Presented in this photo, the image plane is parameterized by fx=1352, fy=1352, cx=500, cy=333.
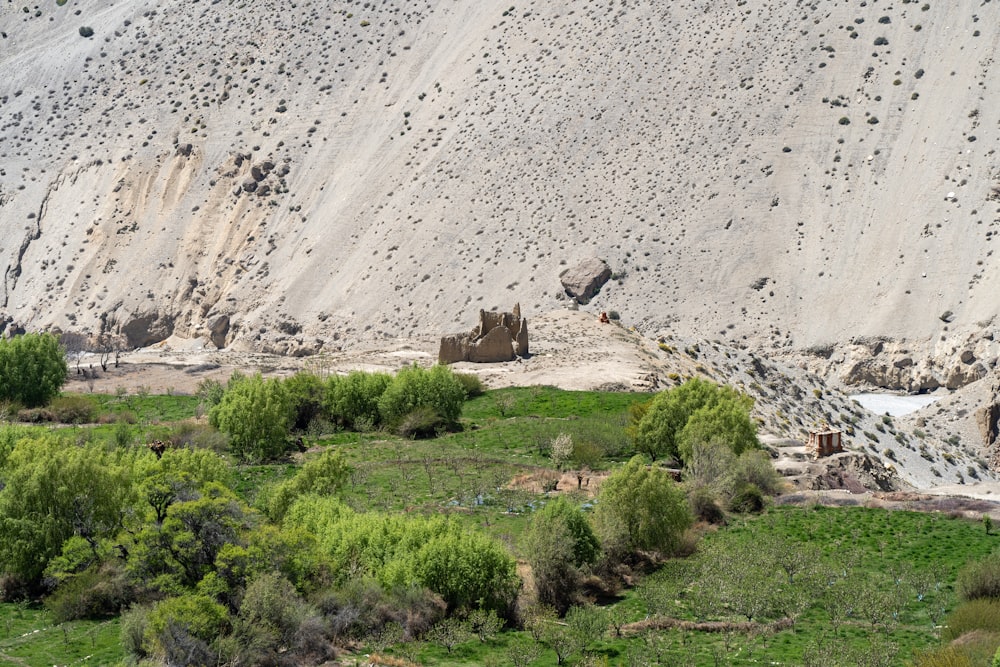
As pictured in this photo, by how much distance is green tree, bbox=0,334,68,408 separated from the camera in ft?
197

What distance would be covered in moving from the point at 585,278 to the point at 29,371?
2997 centimetres

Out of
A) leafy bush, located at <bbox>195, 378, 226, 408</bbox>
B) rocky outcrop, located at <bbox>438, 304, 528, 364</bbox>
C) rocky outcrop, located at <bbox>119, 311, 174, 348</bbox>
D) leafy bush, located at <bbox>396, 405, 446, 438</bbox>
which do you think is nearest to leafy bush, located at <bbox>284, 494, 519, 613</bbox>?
leafy bush, located at <bbox>396, 405, 446, 438</bbox>

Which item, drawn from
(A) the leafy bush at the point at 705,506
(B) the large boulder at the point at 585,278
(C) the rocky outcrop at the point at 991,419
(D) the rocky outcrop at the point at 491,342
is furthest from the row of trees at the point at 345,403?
(C) the rocky outcrop at the point at 991,419

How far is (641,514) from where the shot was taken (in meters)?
37.2

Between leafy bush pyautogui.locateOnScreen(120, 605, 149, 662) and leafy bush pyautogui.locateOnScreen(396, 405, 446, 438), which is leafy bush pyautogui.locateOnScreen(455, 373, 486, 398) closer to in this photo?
leafy bush pyautogui.locateOnScreen(396, 405, 446, 438)

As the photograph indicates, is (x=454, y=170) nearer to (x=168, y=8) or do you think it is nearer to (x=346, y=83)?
(x=346, y=83)

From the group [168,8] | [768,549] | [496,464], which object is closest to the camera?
[768,549]

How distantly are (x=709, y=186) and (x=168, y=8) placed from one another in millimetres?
58525

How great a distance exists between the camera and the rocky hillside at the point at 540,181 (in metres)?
72.3

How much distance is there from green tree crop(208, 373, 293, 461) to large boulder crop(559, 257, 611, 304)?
26861mm

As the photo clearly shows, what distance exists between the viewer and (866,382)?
222ft

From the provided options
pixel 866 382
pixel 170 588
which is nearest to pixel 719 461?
pixel 170 588

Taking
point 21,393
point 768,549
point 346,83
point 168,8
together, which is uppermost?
point 168,8

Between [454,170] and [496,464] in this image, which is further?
[454,170]
